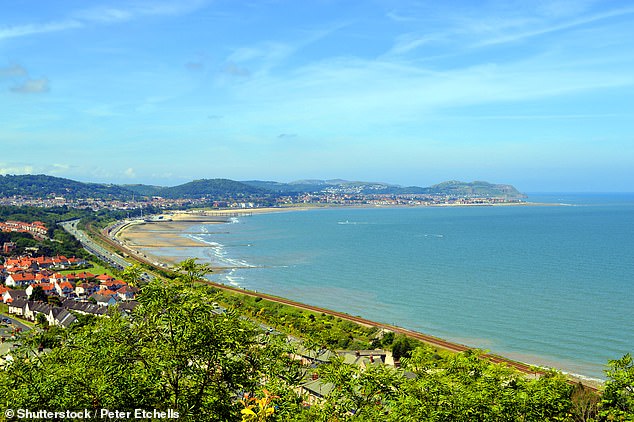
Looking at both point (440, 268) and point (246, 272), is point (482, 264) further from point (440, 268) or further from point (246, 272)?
point (246, 272)

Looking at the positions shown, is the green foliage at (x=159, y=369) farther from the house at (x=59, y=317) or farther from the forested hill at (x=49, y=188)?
the forested hill at (x=49, y=188)

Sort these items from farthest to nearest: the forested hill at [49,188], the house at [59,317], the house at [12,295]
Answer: the forested hill at [49,188] < the house at [12,295] < the house at [59,317]

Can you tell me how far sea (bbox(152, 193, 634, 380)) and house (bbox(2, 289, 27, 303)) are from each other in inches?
622

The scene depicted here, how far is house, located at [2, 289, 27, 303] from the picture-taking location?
32031mm

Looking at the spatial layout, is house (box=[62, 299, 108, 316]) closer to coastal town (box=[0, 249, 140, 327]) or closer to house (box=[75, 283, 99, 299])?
coastal town (box=[0, 249, 140, 327])

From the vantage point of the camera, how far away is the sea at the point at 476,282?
2636 cm

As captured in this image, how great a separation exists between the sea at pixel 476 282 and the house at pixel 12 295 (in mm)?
15802

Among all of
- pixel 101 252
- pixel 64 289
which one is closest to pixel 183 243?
pixel 101 252

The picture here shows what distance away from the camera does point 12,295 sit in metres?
32.6

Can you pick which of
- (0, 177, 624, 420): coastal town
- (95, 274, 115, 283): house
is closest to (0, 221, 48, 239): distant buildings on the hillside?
(0, 177, 624, 420): coastal town

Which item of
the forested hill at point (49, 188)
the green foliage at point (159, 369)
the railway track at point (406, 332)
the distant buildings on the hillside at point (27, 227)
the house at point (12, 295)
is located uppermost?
the forested hill at point (49, 188)

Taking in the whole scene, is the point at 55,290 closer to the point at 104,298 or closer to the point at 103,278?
the point at 103,278

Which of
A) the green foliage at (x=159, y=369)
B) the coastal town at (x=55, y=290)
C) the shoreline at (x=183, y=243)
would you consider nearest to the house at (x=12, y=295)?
the coastal town at (x=55, y=290)

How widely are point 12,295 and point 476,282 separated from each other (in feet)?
112
